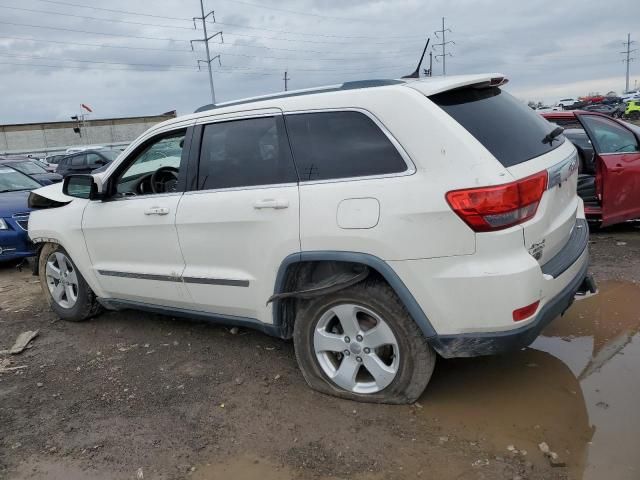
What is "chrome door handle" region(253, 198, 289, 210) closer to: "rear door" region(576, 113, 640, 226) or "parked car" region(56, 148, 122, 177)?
"rear door" region(576, 113, 640, 226)

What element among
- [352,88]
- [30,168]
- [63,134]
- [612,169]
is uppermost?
[63,134]

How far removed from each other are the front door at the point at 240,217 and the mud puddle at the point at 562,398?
1.27 metres

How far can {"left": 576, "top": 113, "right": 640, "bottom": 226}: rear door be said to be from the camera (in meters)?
6.25

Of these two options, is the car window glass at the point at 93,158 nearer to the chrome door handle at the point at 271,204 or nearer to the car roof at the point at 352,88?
the car roof at the point at 352,88

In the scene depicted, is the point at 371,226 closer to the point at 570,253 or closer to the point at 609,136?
the point at 570,253

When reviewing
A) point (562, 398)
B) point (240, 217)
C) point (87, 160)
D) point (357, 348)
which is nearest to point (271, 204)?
point (240, 217)

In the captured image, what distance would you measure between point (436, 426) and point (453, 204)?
4.07 feet

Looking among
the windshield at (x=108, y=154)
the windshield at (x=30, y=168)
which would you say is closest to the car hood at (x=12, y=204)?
the windshield at (x=30, y=168)

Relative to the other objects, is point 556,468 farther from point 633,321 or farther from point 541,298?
point 633,321

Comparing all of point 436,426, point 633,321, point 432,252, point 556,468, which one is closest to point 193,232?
point 432,252

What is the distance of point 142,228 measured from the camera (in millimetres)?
4059

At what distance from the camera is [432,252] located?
9.14 ft

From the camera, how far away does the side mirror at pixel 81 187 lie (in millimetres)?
4316

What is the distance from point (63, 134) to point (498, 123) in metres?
53.5
